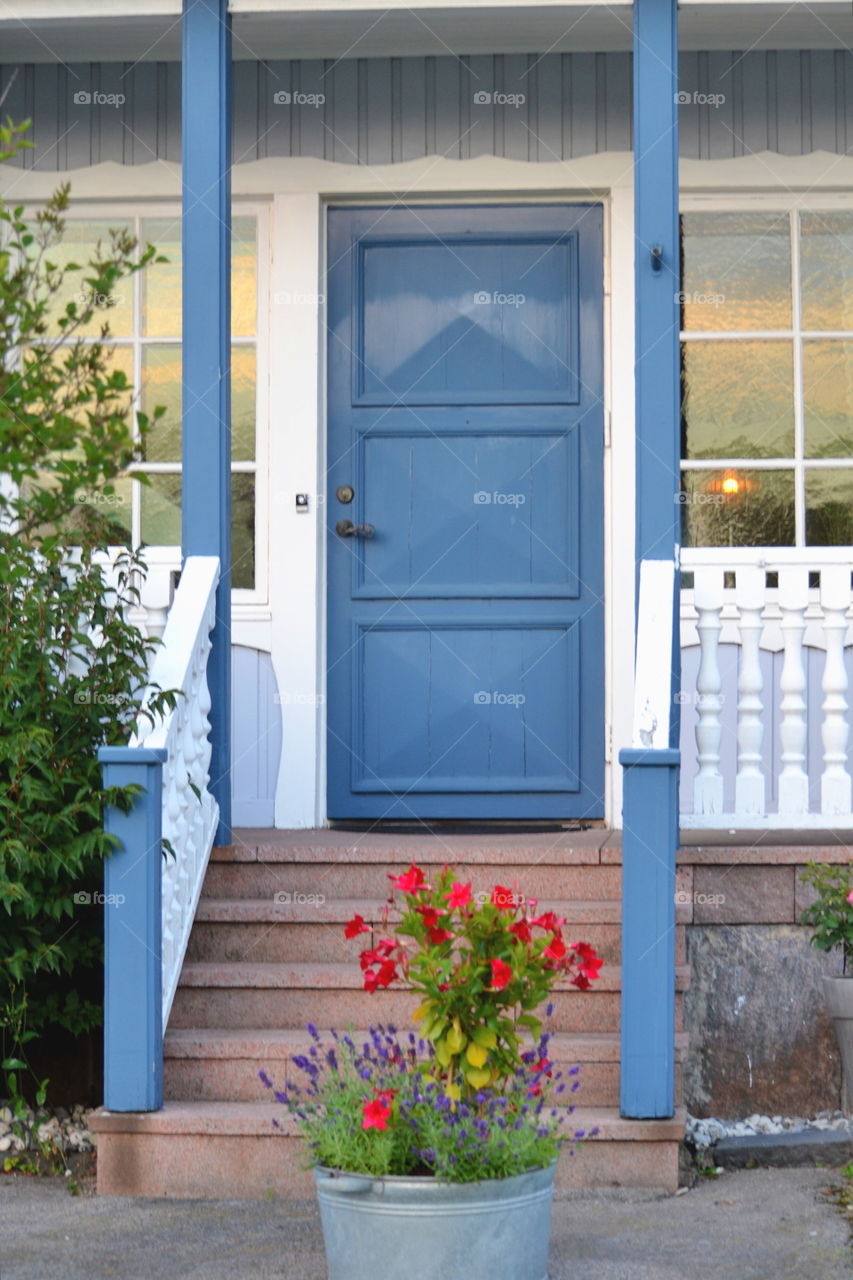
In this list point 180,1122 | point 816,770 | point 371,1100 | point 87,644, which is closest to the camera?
point 371,1100

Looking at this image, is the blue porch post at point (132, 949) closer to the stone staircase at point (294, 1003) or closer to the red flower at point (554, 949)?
the stone staircase at point (294, 1003)

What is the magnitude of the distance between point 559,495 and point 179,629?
1933 millimetres

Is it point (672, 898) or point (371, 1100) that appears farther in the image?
point (672, 898)

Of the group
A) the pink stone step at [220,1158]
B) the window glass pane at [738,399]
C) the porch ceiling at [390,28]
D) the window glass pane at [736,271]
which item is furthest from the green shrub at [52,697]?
the window glass pane at [736,271]

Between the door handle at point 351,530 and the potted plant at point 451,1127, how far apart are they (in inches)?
113

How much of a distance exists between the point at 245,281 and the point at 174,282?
0.94ft

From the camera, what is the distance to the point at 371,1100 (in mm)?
3299

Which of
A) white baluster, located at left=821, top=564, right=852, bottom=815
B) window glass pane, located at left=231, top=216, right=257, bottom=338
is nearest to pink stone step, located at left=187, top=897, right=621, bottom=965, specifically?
white baluster, located at left=821, top=564, right=852, bottom=815

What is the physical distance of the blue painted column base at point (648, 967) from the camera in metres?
4.22

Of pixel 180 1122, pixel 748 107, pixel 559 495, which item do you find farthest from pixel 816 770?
pixel 180 1122

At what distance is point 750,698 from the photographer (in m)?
5.26

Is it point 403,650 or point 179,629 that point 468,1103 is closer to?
point 179,629

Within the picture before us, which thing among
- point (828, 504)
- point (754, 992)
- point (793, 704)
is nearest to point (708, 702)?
point (793, 704)

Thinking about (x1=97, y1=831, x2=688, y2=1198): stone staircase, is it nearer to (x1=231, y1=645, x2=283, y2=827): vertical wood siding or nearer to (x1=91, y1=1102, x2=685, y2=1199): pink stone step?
(x1=91, y1=1102, x2=685, y2=1199): pink stone step
